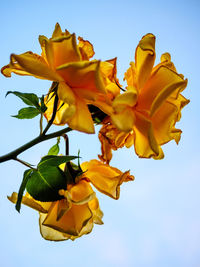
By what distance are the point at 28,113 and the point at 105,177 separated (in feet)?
0.84

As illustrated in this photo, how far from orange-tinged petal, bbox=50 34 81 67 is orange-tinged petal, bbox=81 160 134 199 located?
0.30 metres

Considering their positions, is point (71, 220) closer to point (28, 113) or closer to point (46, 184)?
point (46, 184)

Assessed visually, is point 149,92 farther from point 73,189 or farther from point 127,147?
point 73,189

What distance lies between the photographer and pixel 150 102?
0.65 metres

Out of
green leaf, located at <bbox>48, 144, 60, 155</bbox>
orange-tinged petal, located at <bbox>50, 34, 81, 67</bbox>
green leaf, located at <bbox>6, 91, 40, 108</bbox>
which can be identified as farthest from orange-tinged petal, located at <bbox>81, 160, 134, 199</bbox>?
orange-tinged petal, located at <bbox>50, 34, 81, 67</bbox>

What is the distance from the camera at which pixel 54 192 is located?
2.35 ft

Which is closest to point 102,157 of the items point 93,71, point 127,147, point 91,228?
point 127,147

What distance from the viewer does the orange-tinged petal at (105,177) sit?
0.76m

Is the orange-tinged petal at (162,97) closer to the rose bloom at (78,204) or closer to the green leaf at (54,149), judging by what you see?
the rose bloom at (78,204)

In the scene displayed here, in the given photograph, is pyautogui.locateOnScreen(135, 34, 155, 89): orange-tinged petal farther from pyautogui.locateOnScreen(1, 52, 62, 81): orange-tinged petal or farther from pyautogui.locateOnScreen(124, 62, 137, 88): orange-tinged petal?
pyautogui.locateOnScreen(1, 52, 62, 81): orange-tinged petal

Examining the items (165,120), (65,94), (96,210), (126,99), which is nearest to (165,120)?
(165,120)

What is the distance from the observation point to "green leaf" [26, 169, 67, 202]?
2.35 feet

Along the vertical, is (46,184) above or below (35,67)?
below

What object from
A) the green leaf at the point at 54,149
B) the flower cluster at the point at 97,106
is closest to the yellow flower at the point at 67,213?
the flower cluster at the point at 97,106
